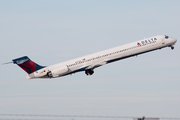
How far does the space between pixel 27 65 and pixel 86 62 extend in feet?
33.9

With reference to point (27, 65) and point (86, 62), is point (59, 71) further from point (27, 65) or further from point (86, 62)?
point (27, 65)

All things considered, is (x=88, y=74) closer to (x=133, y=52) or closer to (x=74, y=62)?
(x=74, y=62)

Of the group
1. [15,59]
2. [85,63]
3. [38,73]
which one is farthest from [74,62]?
[15,59]

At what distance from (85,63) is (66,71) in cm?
382

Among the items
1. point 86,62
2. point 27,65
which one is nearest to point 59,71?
point 86,62

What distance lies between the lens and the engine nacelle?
5853 cm

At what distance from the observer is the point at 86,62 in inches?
2375

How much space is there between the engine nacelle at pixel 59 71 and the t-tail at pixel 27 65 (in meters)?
2.71

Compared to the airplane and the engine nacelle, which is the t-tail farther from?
the engine nacelle

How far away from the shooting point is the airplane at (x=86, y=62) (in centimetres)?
5897

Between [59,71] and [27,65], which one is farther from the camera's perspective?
[27,65]

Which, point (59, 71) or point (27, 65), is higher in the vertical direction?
point (27, 65)

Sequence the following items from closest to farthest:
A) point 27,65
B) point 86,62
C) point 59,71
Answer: point 59,71 < point 27,65 < point 86,62

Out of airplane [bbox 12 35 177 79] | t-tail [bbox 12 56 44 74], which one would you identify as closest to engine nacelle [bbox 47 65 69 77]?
airplane [bbox 12 35 177 79]
